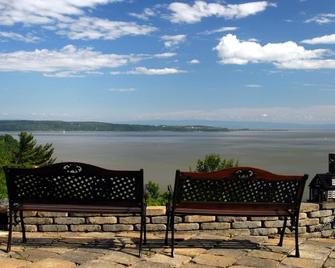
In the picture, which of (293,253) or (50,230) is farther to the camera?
(50,230)

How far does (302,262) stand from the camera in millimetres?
4512

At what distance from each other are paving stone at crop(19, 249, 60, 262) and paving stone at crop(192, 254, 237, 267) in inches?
51.7

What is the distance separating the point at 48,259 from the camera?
4426 millimetres

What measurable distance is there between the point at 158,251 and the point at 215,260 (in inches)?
23.3

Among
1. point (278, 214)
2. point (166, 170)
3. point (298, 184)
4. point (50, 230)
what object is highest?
point (298, 184)

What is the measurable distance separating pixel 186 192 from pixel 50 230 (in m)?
1.91

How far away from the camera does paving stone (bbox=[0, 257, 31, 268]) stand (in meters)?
4.22

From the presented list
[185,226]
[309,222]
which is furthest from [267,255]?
[309,222]

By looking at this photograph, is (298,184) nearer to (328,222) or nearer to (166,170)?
(328,222)

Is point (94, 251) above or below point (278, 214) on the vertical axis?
below

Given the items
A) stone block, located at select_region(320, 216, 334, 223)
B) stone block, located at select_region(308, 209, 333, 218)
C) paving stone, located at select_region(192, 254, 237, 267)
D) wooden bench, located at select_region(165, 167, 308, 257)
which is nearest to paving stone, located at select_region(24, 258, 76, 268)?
wooden bench, located at select_region(165, 167, 308, 257)

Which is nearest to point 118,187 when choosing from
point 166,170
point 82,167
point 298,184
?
point 82,167

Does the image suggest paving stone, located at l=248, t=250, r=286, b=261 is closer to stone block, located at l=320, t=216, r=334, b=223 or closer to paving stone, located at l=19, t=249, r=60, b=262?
stone block, located at l=320, t=216, r=334, b=223

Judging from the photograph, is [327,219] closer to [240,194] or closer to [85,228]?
[240,194]
